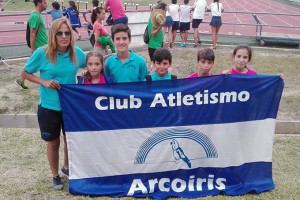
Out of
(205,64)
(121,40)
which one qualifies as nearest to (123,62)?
(121,40)

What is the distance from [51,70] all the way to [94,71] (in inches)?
18.3

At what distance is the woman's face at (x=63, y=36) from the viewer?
3.65 meters

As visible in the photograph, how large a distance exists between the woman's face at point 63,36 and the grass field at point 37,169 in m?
1.68

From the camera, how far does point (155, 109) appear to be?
13.1 ft

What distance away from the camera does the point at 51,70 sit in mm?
3701

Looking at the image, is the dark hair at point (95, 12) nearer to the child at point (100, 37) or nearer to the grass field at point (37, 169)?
the child at point (100, 37)

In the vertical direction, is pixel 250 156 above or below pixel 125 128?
below

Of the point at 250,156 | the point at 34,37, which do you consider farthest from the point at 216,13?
the point at 250,156

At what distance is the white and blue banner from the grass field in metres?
0.18

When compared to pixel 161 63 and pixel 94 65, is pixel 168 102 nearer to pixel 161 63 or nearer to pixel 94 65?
pixel 161 63

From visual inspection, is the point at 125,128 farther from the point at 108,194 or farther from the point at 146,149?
the point at 108,194

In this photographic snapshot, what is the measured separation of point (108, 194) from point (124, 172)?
30 cm

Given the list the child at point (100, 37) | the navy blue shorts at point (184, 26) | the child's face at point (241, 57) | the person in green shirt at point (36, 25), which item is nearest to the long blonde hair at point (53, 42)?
the child's face at point (241, 57)

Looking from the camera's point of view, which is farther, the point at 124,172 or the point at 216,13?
the point at 216,13
